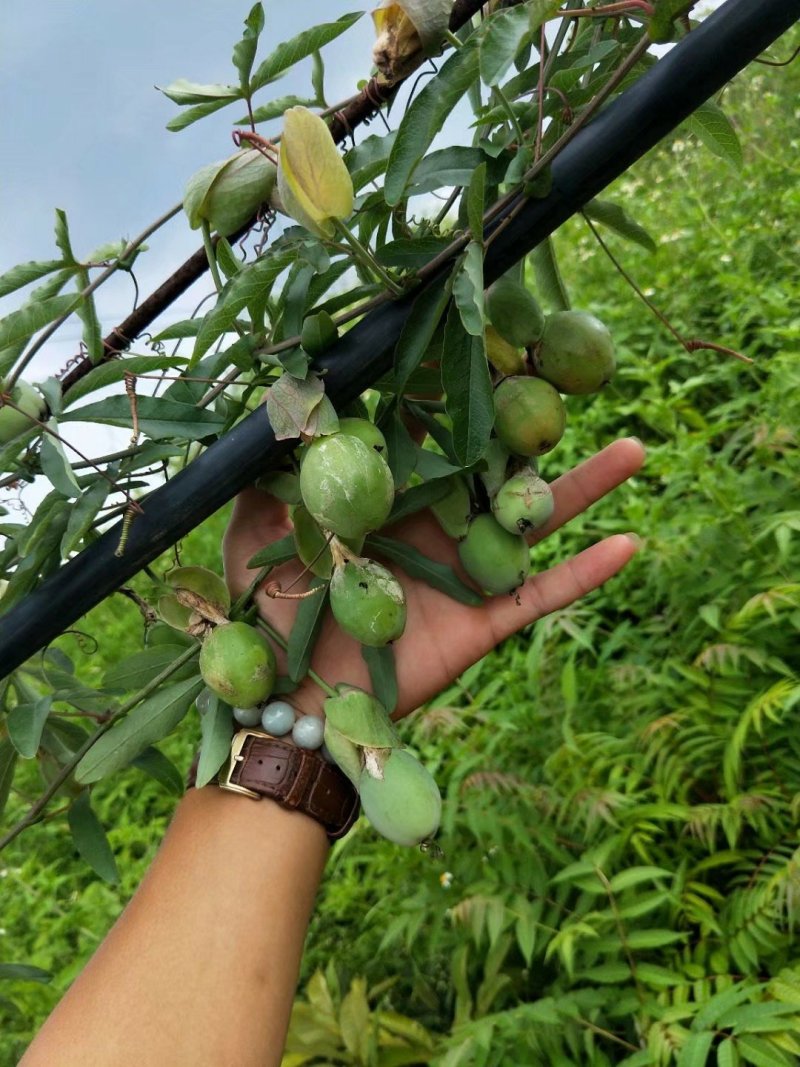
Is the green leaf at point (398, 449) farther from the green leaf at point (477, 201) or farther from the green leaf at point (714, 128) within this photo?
the green leaf at point (714, 128)

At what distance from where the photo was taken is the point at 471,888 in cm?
135

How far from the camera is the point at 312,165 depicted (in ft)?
1.95

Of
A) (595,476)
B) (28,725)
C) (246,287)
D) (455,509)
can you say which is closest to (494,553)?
(455,509)

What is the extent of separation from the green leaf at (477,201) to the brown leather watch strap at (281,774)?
535 mm

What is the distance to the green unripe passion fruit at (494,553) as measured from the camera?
0.89 metres

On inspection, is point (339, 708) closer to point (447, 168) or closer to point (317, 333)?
point (317, 333)

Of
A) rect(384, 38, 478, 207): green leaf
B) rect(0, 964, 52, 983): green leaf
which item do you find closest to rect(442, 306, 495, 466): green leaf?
rect(384, 38, 478, 207): green leaf

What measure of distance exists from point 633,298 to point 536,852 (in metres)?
1.63

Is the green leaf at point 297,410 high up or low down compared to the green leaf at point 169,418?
down

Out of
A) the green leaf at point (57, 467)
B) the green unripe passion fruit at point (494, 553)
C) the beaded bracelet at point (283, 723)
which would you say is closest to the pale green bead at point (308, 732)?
the beaded bracelet at point (283, 723)

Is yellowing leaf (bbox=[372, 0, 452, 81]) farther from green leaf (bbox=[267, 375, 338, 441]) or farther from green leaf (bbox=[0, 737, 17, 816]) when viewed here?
green leaf (bbox=[0, 737, 17, 816])

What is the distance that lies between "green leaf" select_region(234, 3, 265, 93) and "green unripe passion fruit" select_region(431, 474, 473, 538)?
15.8 inches

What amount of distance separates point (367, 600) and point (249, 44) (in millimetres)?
442

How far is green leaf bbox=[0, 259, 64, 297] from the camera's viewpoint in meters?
0.79
